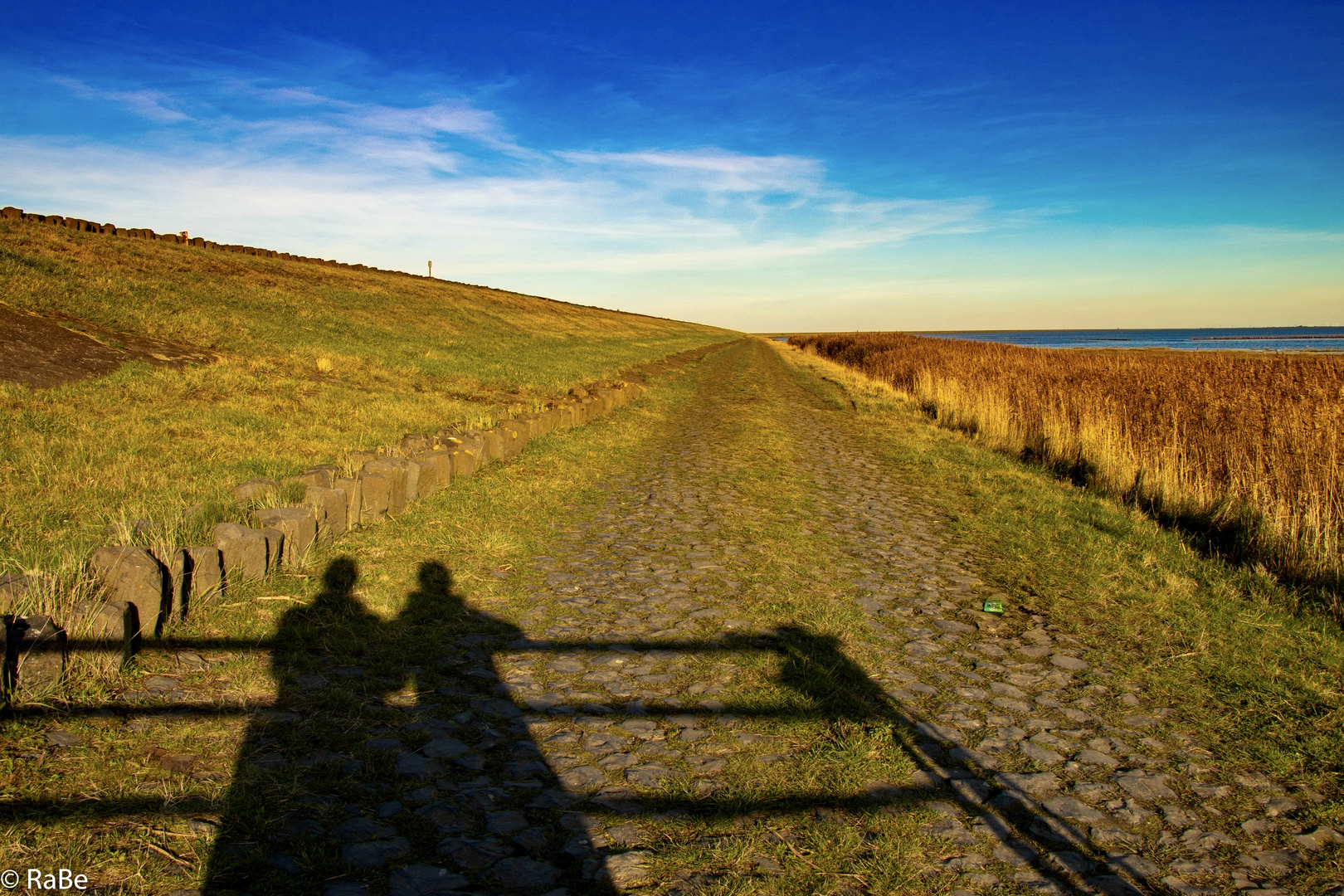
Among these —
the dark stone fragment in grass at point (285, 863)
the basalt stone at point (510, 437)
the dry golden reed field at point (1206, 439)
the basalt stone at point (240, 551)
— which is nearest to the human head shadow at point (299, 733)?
the dark stone fragment in grass at point (285, 863)

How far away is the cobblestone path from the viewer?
2.45 meters

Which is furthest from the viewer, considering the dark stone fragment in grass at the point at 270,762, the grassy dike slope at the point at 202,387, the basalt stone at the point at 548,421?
the basalt stone at the point at 548,421

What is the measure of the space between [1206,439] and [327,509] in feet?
32.6

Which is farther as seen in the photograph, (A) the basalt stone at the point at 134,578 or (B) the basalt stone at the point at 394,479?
(B) the basalt stone at the point at 394,479

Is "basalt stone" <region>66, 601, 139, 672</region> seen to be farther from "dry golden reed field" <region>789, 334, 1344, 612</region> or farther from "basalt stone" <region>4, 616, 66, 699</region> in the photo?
"dry golden reed field" <region>789, 334, 1344, 612</region>

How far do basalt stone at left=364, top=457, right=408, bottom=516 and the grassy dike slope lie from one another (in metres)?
1.25

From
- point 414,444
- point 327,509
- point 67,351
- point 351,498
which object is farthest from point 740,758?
point 67,351

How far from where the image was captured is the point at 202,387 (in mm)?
10438

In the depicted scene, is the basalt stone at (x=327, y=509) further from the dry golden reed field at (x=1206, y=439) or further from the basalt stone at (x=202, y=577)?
the dry golden reed field at (x=1206, y=439)

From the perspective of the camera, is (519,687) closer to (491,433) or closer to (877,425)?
(491,433)

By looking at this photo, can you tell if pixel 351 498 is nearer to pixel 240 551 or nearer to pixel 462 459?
pixel 240 551

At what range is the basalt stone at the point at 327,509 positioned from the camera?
5.38 meters

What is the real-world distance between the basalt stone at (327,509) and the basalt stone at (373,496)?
1.08ft

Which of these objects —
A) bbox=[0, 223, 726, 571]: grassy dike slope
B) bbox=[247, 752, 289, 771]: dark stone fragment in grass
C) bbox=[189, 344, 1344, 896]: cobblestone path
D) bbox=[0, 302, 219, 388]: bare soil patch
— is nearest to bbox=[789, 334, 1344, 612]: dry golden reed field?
bbox=[189, 344, 1344, 896]: cobblestone path
